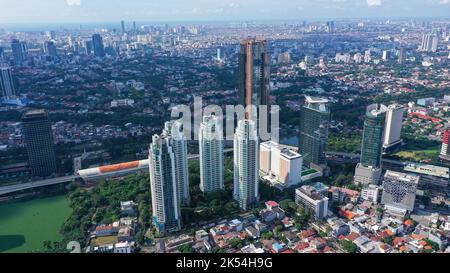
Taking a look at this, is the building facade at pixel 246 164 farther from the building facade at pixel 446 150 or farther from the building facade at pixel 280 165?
the building facade at pixel 446 150

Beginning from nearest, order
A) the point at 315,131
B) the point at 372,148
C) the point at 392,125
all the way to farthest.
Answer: the point at 372,148, the point at 315,131, the point at 392,125

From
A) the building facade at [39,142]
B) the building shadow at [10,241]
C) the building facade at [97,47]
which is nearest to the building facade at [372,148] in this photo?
the building shadow at [10,241]

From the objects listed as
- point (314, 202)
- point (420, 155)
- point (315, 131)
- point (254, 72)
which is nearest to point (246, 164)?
point (314, 202)

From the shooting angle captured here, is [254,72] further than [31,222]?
Yes

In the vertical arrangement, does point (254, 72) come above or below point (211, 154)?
above

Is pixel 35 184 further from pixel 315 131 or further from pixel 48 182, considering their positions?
pixel 315 131

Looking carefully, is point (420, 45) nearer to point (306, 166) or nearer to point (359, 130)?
point (359, 130)
